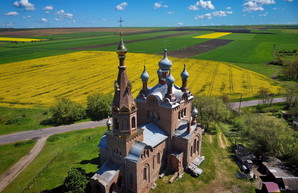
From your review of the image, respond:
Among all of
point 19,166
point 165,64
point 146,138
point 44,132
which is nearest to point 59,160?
point 19,166

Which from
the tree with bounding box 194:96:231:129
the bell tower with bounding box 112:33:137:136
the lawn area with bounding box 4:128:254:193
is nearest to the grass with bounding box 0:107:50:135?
the lawn area with bounding box 4:128:254:193

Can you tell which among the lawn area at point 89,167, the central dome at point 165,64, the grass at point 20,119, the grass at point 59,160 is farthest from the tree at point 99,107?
the central dome at point 165,64

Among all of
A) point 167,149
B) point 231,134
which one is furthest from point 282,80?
point 167,149

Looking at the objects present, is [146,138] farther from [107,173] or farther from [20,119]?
[20,119]

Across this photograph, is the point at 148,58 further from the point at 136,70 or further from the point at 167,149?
the point at 167,149

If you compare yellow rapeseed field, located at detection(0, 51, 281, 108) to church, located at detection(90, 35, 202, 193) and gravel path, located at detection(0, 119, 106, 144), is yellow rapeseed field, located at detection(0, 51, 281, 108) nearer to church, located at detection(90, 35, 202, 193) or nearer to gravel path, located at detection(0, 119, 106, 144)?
gravel path, located at detection(0, 119, 106, 144)
